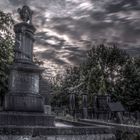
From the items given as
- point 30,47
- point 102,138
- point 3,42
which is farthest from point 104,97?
point 102,138

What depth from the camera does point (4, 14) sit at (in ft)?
56.2

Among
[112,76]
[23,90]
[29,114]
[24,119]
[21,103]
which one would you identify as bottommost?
[24,119]

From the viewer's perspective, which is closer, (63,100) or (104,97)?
(104,97)

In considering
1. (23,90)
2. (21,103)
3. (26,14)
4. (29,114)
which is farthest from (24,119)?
(26,14)

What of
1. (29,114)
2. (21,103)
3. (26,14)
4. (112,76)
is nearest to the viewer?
(29,114)

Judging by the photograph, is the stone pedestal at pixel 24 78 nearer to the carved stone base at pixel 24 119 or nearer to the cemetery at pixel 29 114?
the cemetery at pixel 29 114

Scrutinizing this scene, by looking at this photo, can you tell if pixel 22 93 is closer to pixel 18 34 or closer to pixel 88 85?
pixel 18 34

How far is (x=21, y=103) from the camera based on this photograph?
1004 cm

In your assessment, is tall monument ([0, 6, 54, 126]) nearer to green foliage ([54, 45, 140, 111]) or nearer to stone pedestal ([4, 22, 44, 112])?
stone pedestal ([4, 22, 44, 112])

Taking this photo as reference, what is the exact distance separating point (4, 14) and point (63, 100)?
149 ft

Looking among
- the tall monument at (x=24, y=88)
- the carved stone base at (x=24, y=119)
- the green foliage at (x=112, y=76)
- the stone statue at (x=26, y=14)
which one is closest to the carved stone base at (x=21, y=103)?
the tall monument at (x=24, y=88)

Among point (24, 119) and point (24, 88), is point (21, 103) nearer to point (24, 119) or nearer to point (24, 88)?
point (24, 88)

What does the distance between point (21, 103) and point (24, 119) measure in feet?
3.49

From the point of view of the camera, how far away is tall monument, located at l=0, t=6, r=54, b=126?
9.27 m
